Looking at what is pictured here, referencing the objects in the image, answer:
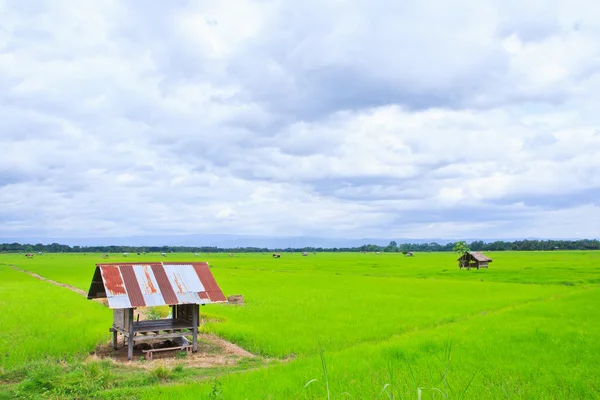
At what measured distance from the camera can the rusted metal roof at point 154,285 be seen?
12734 mm

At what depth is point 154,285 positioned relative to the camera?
13445mm

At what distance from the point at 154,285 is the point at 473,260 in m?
48.3

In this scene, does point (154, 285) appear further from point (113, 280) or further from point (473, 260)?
point (473, 260)

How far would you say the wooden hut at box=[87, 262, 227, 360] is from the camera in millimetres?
12727

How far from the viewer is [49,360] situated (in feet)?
39.7

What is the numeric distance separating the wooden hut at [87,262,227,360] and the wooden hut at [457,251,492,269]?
150 feet

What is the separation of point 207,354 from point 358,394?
5.91 m

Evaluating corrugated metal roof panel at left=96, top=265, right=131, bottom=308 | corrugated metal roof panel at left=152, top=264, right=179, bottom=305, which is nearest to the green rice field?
corrugated metal roof panel at left=96, top=265, right=131, bottom=308

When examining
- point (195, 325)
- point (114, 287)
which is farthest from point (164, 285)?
point (195, 325)

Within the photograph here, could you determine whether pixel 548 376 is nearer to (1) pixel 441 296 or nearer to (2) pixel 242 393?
(2) pixel 242 393

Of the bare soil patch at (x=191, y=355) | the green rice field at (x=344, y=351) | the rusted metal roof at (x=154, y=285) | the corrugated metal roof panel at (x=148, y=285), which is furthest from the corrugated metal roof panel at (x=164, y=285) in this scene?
the green rice field at (x=344, y=351)

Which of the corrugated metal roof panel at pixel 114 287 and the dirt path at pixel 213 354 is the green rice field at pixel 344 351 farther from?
the corrugated metal roof panel at pixel 114 287

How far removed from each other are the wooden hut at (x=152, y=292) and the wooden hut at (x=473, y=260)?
45599 mm

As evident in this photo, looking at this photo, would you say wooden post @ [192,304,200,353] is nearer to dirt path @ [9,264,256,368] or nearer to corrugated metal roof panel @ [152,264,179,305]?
dirt path @ [9,264,256,368]
